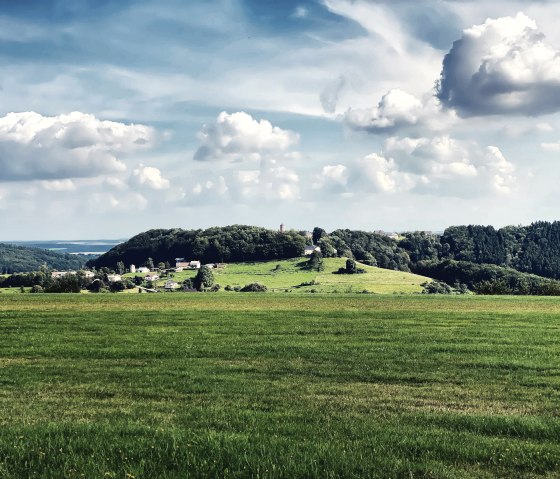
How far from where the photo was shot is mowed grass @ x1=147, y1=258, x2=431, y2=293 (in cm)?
15612

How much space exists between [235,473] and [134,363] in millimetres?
14355

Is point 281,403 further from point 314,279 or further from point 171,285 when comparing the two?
point 314,279

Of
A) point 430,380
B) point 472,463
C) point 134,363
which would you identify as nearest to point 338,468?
point 472,463

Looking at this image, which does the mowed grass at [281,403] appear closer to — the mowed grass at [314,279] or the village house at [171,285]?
the village house at [171,285]

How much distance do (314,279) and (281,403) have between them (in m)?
159

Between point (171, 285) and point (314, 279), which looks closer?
point (171, 285)

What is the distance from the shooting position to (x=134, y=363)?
21.7 metres

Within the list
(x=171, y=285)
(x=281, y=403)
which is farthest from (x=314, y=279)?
(x=281, y=403)

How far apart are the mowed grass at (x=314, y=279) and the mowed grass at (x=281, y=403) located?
122 m

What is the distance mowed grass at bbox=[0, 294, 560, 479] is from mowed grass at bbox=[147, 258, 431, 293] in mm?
122149

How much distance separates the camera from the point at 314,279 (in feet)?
566

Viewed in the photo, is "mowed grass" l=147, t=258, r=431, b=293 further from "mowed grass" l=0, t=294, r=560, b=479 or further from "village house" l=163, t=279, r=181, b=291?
"mowed grass" l=0, t=294, r=560, b=479

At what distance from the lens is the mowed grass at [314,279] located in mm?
156125

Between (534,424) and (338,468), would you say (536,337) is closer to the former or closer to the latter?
(534,424)
